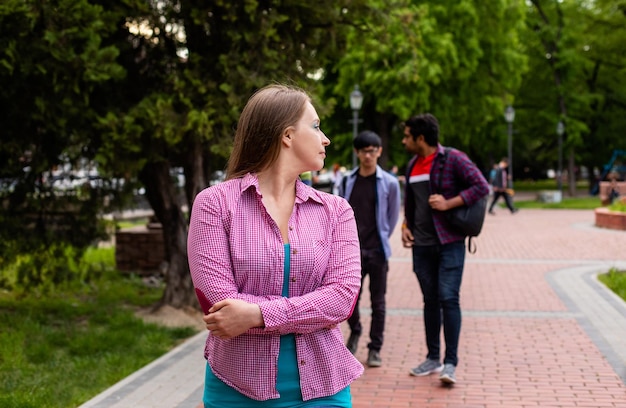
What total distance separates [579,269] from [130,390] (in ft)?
29.2

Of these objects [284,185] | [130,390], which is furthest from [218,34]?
[284,185]

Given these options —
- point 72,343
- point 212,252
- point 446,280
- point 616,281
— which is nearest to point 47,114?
point 72,343

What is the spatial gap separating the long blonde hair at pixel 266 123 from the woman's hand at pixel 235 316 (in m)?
0.47

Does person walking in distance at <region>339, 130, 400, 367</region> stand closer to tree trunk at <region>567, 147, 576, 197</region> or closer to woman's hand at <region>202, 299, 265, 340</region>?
woman's hand at <region>202, 299, 265, 340</region>

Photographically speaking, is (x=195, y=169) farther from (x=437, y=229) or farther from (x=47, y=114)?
(x=437, y=229)

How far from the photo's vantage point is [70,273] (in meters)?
9.68

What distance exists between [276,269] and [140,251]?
37.1 ft

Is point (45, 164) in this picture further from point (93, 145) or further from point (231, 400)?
point (231, 400)

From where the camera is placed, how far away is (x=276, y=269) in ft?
8.70

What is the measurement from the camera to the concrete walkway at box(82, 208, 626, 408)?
6.07 m

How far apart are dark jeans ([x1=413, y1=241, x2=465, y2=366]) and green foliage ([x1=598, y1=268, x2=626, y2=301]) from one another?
14.8 feet

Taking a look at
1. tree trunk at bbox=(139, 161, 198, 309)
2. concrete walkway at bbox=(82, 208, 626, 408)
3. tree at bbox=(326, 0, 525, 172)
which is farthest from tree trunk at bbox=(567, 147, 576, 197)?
tree trunk at bbox=(139, 161, 198, 309)

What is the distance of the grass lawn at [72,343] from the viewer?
6.48 meters

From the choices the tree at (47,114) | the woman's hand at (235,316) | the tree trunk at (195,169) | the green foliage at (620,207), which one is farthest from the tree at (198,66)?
the green foliage at (620,207)
